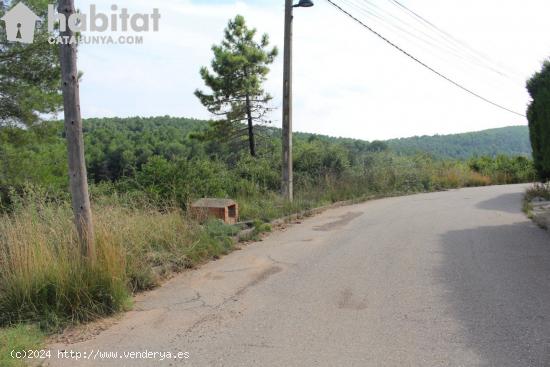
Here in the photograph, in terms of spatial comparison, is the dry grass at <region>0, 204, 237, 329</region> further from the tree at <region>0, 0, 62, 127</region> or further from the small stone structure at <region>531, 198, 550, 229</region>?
the tree at <region>0, 0, 62, 127</region>

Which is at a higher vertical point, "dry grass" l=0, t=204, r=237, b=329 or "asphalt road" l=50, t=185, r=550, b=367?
"dry grass" l=0, t=204, r=237, b=329

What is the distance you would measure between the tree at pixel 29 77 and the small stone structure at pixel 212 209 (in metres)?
9.18

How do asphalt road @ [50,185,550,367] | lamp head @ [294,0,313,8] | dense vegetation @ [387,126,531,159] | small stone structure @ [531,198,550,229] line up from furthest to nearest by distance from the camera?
dense vegetation @ [387,126,531,159] < lamp head @ [294,0,313,8] < small stone structure @ [531,198,550,229] < asphalt road @ [50,185,550,367]

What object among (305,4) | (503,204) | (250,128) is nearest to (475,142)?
(250,128)

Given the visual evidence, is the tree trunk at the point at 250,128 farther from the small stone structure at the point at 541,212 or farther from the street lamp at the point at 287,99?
the small stone structure at the point at 541,212

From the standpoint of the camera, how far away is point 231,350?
412cm

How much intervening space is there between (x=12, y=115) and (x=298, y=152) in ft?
39.6

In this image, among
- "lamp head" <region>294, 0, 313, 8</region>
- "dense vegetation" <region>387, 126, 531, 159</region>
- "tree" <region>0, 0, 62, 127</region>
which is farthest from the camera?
"dense vegetation" <region>387, 126, 531, 159</region>

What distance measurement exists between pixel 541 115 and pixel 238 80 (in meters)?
19.2

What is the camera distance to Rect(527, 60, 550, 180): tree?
10.2 metres

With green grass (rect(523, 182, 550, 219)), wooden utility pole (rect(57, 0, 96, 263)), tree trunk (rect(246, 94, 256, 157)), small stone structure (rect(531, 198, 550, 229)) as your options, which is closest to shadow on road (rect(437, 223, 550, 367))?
small stone structure (rect(531, 198, 550, 229))

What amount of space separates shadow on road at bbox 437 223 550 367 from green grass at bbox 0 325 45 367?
152 inches

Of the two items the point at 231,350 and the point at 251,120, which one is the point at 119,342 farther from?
the point at 251,120

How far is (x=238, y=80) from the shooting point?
27.2 m
